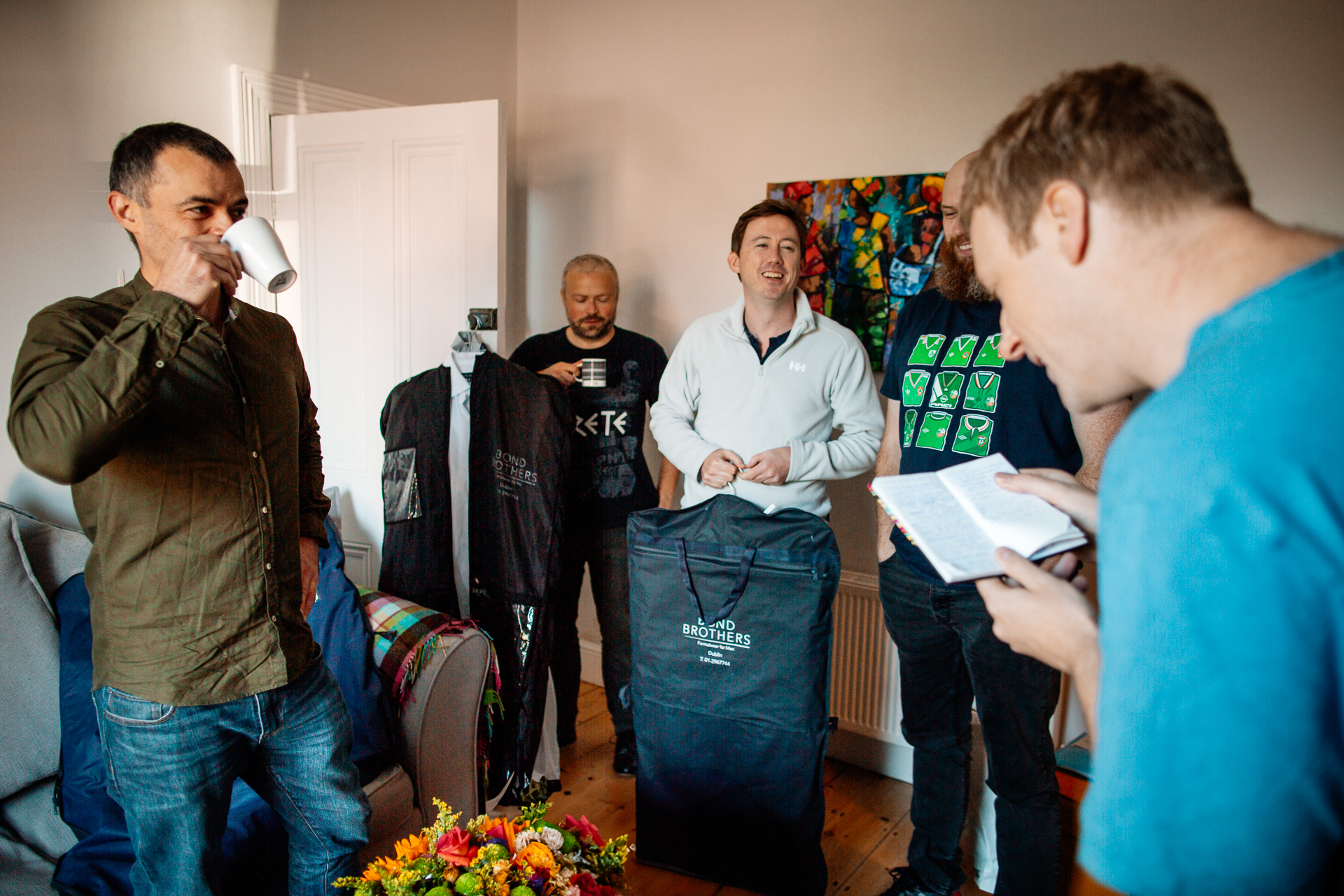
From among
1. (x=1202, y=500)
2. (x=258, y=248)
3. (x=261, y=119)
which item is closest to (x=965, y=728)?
(x=1202, y=500)

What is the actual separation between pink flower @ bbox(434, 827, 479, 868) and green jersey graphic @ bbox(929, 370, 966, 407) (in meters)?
1.28

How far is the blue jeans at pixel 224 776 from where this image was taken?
1133 millimetres

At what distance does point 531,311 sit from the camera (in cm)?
341

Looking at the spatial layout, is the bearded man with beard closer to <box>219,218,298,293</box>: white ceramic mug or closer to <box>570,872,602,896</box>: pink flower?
<box>570,872,602,896</box>: pink flower

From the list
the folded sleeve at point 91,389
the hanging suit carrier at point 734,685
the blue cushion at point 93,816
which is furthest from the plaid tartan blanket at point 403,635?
the folded sleeve at point 91,389

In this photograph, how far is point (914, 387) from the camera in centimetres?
182

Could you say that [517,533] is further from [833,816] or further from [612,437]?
[833,816]

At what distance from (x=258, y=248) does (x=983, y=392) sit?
4.61 ft

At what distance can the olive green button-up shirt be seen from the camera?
1.01 metres

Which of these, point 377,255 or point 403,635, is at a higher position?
point 377,255

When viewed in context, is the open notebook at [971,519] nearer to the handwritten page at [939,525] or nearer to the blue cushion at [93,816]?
the handwritten page at [939,525]

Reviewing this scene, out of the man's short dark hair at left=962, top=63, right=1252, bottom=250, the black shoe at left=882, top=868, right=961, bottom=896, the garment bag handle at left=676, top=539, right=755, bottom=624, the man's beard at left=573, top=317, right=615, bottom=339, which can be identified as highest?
the man's short dark hair at left=962, top=63, right=1252, bottom=250

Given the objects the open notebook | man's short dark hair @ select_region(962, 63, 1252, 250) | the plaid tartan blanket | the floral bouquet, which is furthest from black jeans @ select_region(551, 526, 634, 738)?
man's short dark hair @ select_region(962, 63, 1252, 250)

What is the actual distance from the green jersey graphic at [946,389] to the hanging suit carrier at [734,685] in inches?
14.9
